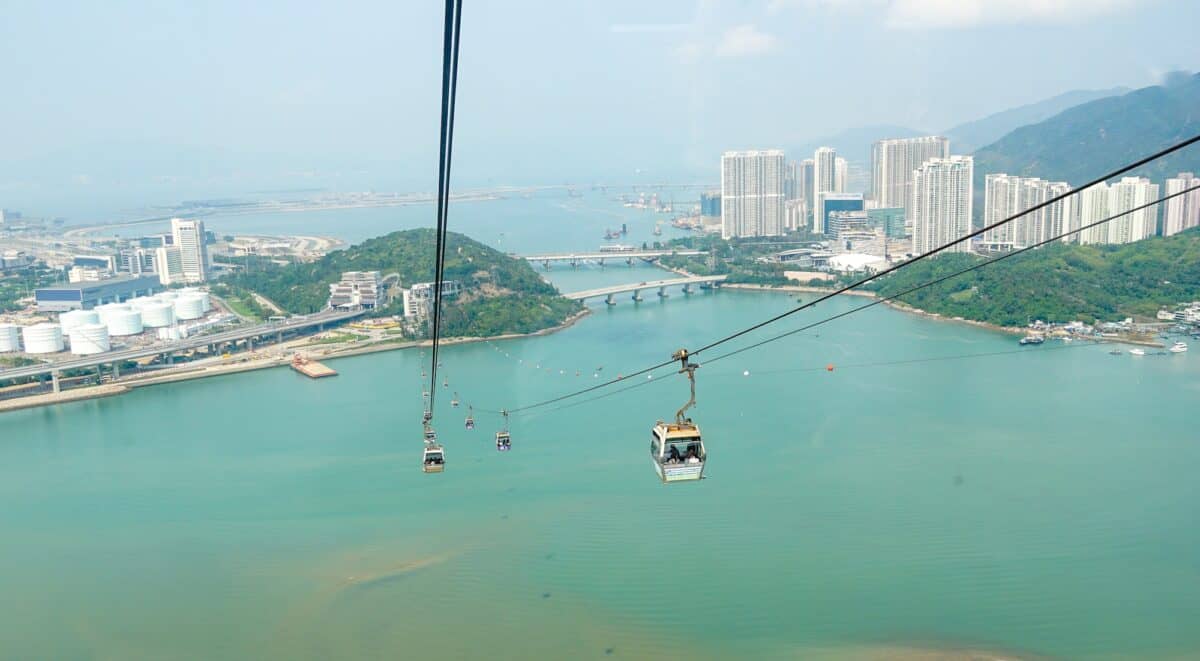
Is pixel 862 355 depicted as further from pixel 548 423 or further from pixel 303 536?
pixel 303 536

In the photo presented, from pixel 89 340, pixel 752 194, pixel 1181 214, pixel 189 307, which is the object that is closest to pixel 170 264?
pixel 189 307

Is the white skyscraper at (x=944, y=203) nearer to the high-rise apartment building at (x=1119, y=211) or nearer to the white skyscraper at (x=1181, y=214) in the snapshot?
the high-rise apartment building at (x=1119, y=211)

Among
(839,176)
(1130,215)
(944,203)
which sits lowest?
(1130,215)

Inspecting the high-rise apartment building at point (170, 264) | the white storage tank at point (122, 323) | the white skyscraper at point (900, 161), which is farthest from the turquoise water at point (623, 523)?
the white skyscraper at point (900, 161)

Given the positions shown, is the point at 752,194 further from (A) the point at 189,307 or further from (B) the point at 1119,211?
(A) the point at 189,307

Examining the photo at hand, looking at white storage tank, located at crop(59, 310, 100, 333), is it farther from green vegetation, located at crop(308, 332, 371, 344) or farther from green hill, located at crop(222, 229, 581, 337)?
green vegetation, located at crop(308, 332, 371, 344)

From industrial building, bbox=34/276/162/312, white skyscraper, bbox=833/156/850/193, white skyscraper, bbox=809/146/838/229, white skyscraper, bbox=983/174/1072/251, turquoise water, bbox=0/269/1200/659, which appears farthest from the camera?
white skyscraper, bbox=833/156/850/193

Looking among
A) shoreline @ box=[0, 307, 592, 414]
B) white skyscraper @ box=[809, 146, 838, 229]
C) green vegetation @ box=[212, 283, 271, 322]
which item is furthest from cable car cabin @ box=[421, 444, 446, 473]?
white skyscraper @ box=[809, 146, 838, 229]
